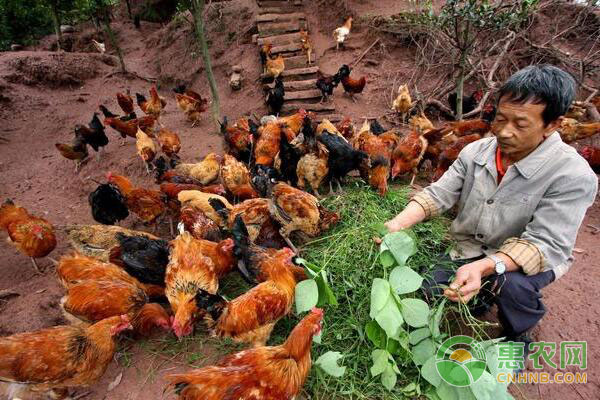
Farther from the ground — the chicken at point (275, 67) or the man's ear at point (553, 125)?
the chicken at point (275, 67)

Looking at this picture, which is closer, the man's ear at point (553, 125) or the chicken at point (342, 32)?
the man's ear at point (553, 125)

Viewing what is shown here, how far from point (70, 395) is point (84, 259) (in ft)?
4.32

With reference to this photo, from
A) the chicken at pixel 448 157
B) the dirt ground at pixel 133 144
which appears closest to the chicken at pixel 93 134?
the dirt ground at pixel 133 144

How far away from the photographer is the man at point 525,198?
2006 mm

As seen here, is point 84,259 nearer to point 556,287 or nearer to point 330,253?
point 330,253

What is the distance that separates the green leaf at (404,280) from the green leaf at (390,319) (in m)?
0.14

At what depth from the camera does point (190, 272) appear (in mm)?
3215

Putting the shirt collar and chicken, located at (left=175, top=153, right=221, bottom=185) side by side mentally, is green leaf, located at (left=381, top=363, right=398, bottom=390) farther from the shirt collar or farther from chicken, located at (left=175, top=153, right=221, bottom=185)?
chicken, located at (left=175, top=153, right=221, bottom=185)

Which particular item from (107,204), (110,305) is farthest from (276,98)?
(110,305)

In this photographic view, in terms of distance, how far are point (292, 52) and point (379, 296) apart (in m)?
9.16

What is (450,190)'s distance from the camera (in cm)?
272

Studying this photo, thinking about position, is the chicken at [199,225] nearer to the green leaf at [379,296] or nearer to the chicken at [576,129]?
the green leaf at [379,296]

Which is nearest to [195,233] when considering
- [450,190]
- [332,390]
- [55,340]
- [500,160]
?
[55,340]

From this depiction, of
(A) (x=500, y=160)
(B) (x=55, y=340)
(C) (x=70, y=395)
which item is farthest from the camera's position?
(C) (x=70, y=395)
